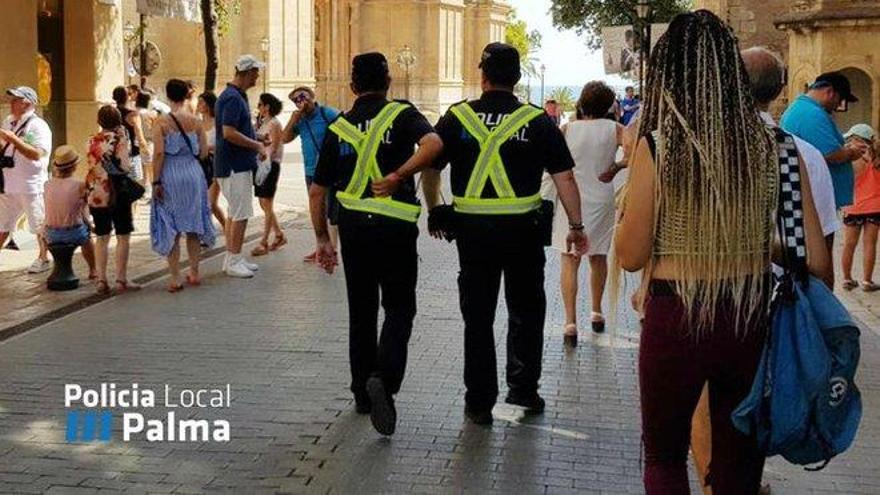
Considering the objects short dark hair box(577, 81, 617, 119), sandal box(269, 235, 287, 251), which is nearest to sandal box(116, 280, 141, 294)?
sandal box(269, 235, 287, 251)

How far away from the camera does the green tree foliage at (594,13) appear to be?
2133 inches

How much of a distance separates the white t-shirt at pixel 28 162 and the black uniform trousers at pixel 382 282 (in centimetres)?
646

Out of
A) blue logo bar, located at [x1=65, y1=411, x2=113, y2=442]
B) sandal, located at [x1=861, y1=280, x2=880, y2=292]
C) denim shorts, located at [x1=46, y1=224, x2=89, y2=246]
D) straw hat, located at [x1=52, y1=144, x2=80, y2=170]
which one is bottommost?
blue logo bar, located at [x1=65, y1=411, x2=113, y2=442]

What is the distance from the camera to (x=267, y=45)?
125ft

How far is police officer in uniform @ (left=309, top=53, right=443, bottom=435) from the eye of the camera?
6.50 meters

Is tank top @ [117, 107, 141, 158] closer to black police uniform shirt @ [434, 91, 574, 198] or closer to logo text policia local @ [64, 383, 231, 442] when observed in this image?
logo text policia local @ [64, 383, 231, 442]

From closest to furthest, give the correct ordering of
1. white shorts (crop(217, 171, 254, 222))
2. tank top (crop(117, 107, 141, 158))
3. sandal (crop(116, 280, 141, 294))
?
sandal (crop(116, 280, 141, 294)) < white shorts (crop(217, 171, 254, 222)) < tank top (crop(117, 107, 141, 158))

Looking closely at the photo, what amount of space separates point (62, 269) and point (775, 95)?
8.11m

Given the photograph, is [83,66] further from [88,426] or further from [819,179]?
[819,179]

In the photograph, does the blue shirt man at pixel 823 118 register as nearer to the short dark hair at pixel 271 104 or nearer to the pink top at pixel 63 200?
the pink top at pixel 63 200

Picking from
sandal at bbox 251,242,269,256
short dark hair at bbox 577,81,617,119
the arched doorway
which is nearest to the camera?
short dark hair at bbox 577,81,617,119

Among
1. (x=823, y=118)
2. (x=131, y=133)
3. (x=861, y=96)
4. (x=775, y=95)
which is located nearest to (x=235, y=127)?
(x=131, y=133)

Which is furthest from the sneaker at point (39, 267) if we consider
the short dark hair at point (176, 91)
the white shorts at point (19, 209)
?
the short dark hair at point (176, 91)

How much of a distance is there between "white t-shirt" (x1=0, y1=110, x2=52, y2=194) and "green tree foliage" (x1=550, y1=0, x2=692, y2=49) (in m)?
42.3
